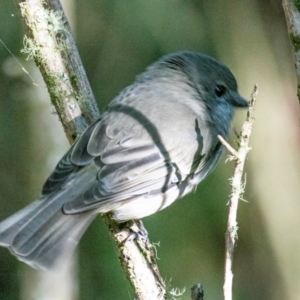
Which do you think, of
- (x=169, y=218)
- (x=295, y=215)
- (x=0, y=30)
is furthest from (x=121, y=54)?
(x=295, y=215)

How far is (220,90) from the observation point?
160 inches

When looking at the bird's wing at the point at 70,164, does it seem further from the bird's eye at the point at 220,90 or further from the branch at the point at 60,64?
the bird's eye at the point at 220,90

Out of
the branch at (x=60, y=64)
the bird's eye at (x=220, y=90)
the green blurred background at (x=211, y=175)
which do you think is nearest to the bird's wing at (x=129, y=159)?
the branch at (x=60, y=64)

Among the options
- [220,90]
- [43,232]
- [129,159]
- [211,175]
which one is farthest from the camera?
[211,175]

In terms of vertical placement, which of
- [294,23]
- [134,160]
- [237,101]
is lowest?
[237,101]

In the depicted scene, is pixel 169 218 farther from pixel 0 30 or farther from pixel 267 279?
pixel 0 30

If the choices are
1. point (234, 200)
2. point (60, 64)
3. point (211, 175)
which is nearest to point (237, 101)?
point (60, 64)

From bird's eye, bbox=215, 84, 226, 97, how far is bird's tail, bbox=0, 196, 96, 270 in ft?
4.26

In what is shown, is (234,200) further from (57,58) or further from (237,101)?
(237,101)

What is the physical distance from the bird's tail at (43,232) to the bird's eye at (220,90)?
130 cm

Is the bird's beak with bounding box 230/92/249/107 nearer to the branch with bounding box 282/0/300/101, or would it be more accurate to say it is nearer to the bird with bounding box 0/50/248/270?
the bird with bounding box 0/50/248/270

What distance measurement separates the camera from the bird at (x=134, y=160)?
298 cm

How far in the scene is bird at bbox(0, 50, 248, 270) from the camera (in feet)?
9.79

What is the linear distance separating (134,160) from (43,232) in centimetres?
60
